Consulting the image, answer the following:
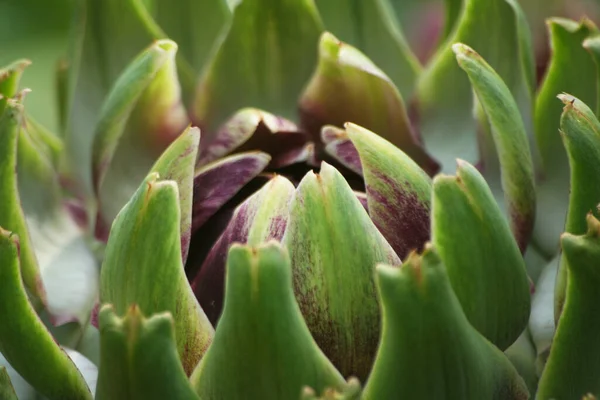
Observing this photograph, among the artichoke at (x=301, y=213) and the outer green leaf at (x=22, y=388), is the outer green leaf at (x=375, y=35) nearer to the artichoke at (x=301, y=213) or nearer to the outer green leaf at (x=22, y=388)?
the artichoke at (x=301, y=213)

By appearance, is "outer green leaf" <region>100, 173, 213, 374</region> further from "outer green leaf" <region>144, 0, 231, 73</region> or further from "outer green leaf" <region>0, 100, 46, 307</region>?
"outer green leaf" <region>144, 0, 231, 73</region>

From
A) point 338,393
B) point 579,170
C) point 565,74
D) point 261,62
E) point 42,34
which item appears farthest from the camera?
point 42,34

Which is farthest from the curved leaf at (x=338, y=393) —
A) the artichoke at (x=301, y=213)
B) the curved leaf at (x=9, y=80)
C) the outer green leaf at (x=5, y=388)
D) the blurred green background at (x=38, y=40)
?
the blurred green background at (x=38, y=40)

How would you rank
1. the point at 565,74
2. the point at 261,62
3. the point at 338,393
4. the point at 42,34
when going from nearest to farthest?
the point at 338,393 < the point at 565,74 < the point at 261,62 < the point at 42,34

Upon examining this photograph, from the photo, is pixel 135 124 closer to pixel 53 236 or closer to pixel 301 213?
pixel 53 236

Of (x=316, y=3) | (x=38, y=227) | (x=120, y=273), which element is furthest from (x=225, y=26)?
(x=120, y=273)

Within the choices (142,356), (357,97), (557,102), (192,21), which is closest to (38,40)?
(192,21)

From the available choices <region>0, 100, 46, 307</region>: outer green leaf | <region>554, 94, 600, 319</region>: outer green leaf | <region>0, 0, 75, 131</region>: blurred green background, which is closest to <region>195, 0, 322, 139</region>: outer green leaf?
<region>0, 100, 46, 307</region>: outer green leaf
